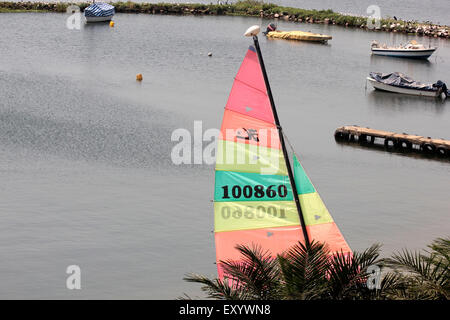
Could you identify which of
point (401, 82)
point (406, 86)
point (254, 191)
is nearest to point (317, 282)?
point (254, 191)

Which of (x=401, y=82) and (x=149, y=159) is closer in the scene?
(x=149, y=159)

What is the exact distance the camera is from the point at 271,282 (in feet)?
66.1

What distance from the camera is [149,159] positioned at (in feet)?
169

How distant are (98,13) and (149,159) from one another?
73.0 meters

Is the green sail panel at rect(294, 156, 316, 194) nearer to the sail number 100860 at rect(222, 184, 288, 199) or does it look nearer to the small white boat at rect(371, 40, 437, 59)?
the sail number 100860 at rect(222, 184, 288, 199)

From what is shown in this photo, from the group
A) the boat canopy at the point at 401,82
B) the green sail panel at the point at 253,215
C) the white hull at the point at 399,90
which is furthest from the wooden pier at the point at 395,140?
the green sail panel at the point at 253,215

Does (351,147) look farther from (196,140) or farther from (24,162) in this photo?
(24,162)

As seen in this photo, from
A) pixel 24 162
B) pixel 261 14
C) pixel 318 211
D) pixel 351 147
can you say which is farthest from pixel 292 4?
pixel 318 211

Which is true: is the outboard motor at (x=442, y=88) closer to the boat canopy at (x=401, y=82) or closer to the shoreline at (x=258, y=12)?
the boat canopy at (x=401, y=82)

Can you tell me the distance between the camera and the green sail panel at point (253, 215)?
86.1 feet

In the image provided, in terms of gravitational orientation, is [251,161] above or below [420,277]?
above

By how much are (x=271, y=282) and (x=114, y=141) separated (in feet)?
121

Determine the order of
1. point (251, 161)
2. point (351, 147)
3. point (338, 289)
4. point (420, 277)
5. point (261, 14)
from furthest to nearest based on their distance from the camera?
1. point (261, 14)
2. point (351, 147)
3. point (251, 161)
4. point (420, 277)
5. point (338, 289)

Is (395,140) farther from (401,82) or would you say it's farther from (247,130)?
(247,130)
